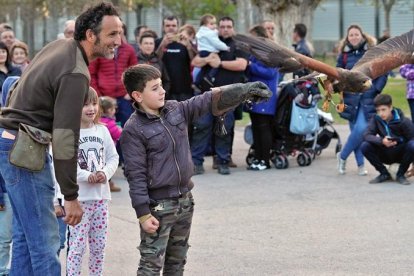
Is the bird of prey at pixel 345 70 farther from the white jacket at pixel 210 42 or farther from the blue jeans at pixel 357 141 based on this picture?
the blue jeans at pixel 357 141

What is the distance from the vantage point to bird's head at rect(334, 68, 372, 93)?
749 centimetres

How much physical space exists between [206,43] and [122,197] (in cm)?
244

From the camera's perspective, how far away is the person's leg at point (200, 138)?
10609 millimetres

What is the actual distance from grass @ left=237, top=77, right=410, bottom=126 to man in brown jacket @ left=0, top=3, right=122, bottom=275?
424 inches

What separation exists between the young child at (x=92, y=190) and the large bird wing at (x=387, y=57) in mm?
3239

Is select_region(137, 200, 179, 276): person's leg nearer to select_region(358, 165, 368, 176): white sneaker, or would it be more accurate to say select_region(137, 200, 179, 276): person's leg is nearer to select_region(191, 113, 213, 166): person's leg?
select_region(191, 113, 213, 166): person's leg

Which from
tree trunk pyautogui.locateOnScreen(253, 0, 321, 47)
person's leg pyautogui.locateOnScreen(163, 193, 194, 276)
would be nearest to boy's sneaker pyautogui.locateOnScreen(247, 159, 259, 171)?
person's leg pyautogui.locateOnScreen(163, 193, 194, 276)

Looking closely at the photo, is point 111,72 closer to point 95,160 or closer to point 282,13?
point 95,160

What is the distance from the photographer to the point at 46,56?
173 inches

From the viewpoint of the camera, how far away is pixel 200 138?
34.9 ft

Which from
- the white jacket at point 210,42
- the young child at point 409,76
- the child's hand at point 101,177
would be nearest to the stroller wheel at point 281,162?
the white jacket at point 210,42

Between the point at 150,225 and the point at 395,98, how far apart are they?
15.4 m

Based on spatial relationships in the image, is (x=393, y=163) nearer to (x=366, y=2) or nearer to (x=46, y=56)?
(x=46, y=56)

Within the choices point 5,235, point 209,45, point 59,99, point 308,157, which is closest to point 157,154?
point 59,99
